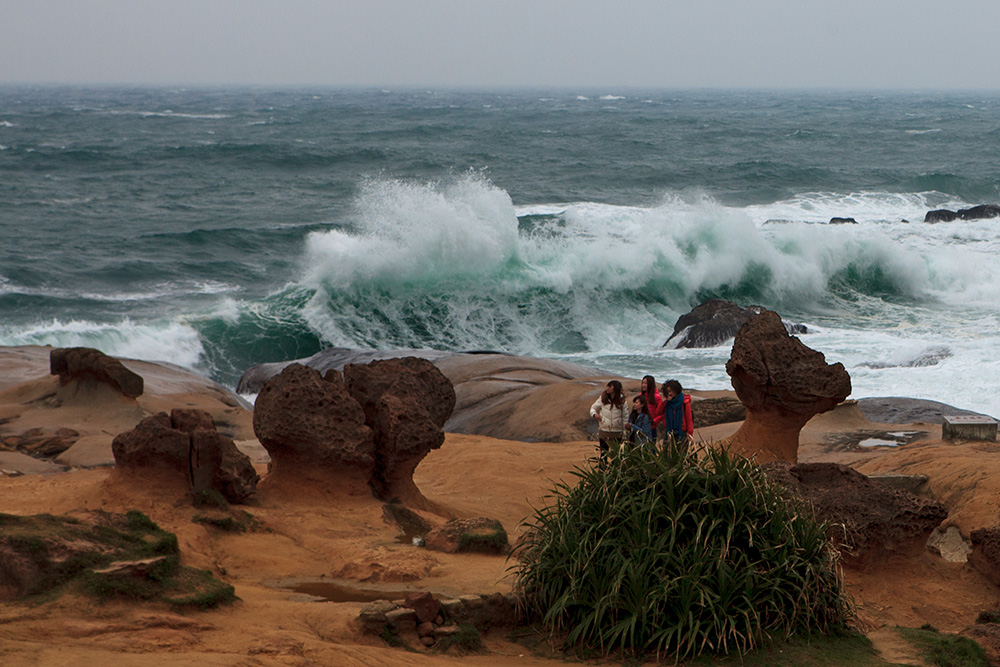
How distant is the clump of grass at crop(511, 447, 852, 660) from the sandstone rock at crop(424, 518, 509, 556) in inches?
39.2

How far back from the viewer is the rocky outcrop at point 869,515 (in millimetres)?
6328

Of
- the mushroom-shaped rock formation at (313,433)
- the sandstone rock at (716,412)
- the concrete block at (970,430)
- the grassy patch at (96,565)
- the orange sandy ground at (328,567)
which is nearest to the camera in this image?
the orange sandy ground at (328,567)

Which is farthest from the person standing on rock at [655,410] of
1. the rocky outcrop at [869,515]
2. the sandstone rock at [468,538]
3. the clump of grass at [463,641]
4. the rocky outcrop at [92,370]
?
the rocky outcrop at [92,370]

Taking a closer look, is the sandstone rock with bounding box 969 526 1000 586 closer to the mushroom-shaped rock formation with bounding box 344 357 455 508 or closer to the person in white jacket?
the person in white jacket

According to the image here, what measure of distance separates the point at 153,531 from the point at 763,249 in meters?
21.4

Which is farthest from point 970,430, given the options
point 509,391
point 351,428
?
point 351,428

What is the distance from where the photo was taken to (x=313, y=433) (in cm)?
695

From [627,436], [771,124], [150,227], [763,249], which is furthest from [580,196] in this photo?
[771,124]

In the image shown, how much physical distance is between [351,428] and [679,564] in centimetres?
296

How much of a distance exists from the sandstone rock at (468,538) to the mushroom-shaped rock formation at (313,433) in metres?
0.93

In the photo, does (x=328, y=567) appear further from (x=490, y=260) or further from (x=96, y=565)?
(x=490, y=260)

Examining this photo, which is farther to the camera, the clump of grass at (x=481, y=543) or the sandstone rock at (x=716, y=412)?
the sandstone rock at (x=716, y=412)

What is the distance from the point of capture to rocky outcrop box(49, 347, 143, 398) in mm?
10250

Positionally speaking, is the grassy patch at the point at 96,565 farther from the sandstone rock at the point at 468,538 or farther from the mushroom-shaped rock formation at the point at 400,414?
the mushroom-shaped rock formation at the point at 400,414
